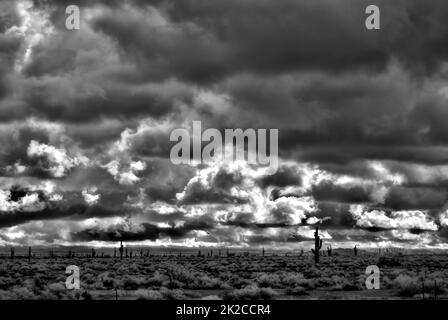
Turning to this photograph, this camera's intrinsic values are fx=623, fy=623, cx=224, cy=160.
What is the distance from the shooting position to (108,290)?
39000 millimetres

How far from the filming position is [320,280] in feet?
149
